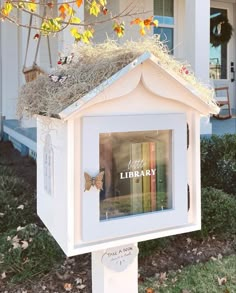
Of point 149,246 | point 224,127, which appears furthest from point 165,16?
point 149,246

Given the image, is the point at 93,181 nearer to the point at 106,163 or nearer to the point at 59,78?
the point at 106,163

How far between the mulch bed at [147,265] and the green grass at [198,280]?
0.44ft

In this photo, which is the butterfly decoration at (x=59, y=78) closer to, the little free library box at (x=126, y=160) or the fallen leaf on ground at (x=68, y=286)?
the little free library box at (x=126, y=160)

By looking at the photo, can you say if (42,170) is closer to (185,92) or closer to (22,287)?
(185,92)

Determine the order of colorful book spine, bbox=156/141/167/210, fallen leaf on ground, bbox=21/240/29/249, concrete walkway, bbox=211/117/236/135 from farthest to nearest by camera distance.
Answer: concrete walkway, bbox=211/117/236/135
fallen leaf on ground, bbox=21/240/29/249
colorful book spine, bbox=156/141/167/210

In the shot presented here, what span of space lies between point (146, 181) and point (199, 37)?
351cm

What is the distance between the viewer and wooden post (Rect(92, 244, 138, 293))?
1.56 metres

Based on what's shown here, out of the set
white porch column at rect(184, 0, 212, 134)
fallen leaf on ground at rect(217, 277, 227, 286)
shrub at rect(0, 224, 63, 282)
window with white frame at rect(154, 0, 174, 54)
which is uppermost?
window with white frame at rect(154, 0, 174, 54)

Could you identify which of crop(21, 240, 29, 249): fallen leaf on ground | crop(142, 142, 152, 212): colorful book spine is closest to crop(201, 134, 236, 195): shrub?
crop(21, 240, 29, 249): fallen leaf on ground

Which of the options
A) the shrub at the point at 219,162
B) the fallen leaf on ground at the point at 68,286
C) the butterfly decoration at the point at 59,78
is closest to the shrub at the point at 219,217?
the shrub at the point at 219,162

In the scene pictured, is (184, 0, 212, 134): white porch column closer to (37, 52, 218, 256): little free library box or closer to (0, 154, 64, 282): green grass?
(0, 154, 64, 282): green grass

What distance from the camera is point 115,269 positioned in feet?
5.19

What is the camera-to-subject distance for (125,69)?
1322 mm

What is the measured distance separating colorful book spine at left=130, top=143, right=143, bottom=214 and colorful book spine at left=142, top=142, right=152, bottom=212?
15mm
